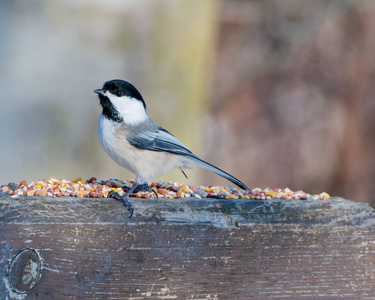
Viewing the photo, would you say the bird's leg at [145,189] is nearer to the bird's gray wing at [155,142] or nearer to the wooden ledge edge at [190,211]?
the wooden ledge edge at [190,211]

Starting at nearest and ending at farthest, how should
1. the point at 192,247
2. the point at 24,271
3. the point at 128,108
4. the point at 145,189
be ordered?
the point at 24,271 < the point at 192,247 < the point at 145,189 < the point at 128,108

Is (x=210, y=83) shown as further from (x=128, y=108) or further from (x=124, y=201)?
(x=124, y=201)

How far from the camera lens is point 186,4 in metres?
A: 4.22

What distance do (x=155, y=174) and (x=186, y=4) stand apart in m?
2.00

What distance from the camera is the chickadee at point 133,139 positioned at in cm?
273

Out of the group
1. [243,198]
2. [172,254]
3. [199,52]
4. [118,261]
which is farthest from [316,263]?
[199,52]

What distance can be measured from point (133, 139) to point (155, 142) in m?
0.13

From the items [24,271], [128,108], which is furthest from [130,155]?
[24,271]

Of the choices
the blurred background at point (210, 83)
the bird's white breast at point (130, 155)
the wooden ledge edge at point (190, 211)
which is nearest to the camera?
the wooden ledge edge at point (190, 211)

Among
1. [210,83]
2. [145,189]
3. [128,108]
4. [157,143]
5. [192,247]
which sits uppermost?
[210,83]

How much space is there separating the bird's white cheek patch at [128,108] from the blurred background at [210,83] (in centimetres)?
119

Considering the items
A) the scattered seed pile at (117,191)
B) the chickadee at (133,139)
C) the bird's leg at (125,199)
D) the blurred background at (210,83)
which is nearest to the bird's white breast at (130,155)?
the chickadee at (133,139)

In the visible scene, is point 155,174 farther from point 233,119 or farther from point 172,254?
point 233,119

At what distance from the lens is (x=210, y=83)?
7.78 meters
